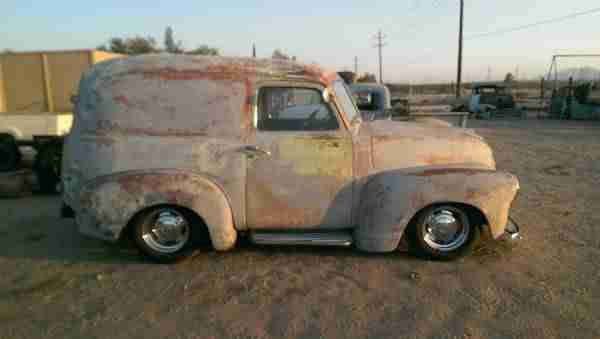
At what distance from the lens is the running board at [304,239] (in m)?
3.48

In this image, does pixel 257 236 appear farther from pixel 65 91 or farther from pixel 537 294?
pixel 65 91

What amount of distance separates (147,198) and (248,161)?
0.98 meters

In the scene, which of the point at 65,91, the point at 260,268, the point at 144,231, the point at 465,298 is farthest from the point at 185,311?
the point at 65,91

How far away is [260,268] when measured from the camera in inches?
139

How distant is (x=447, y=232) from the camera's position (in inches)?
143

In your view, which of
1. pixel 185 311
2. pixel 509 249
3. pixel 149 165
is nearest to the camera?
pixel 185 311

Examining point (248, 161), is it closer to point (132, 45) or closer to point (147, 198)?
point (147, 198)

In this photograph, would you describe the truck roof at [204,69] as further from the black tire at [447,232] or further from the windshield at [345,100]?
the black tire at [447,232]

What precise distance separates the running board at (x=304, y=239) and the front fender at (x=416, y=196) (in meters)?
0.18

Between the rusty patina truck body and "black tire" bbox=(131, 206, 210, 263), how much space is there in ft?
0.14

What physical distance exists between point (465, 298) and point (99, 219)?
3305 mm

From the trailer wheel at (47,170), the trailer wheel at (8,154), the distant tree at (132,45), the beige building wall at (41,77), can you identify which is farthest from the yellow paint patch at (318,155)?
the distant tree at (132,45)

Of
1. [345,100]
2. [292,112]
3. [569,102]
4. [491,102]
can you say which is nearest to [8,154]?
[292,112]

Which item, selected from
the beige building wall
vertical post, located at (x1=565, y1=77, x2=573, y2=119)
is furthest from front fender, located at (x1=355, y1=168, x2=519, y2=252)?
vertical post, located at (x1=565, y1=77, x2=573, y2=119)
